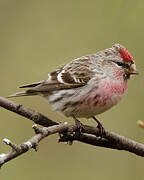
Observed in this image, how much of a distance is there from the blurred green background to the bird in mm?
978

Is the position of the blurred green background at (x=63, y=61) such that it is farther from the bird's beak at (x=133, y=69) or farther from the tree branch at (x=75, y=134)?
the tree branch at (x=75, y=134)

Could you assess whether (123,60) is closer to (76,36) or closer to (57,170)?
(57,170)

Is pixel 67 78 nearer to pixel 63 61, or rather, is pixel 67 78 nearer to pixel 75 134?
pixel 75 134

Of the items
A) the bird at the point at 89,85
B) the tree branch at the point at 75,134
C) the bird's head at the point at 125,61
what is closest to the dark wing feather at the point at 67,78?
the bird at the point at 89,85

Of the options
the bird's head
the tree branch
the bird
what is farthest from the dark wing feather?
the tree branch

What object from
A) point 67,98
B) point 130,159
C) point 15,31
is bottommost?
point 130,159

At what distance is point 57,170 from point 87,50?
1748 millimetres

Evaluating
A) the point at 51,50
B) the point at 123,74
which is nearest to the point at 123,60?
the point at 123,74

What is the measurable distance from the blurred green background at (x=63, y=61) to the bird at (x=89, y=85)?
98 cm

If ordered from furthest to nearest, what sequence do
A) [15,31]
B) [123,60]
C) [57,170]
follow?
1. [15,31]
2. [57,170]
3. [123,60]

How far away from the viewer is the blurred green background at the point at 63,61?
496 centimetres

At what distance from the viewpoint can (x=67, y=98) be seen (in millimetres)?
4043

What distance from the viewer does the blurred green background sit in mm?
4965

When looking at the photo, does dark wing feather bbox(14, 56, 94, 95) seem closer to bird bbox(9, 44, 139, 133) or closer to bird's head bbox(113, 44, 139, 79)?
bird bbox(9, 44, 139, 133)
